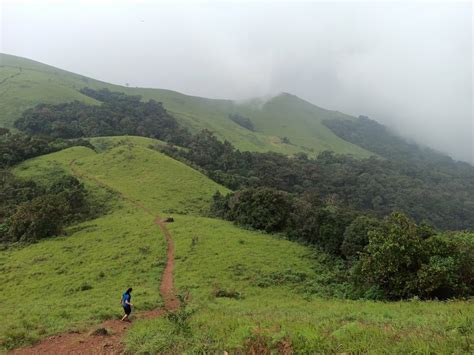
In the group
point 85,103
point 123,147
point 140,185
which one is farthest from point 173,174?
point 85,103

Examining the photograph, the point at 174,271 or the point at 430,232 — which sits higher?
the point at 430,232

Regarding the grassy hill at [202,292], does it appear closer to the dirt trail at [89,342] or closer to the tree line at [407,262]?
the dirt trail at [89,342]

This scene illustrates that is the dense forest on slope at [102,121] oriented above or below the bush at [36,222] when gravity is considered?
above

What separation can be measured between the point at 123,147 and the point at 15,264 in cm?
4598

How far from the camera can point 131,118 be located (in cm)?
13225

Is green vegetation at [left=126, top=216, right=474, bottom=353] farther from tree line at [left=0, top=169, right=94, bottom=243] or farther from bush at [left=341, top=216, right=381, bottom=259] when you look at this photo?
A: tree line at [left=0, top=169, right=94, bottom=243]

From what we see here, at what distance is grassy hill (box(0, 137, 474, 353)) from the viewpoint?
904 cm

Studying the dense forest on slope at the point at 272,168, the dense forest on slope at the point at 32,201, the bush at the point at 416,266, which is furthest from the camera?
the dense forest on slope at the point at 272,168

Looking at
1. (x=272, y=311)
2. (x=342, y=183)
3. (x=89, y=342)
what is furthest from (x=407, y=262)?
(x=342, y=183)

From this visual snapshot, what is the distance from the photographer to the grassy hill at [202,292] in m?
9.04

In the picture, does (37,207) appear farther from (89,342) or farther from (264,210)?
(89,342)

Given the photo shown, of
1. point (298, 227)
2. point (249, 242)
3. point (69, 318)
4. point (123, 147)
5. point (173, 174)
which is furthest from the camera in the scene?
point (123, 147)

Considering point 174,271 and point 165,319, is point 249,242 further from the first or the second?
point 165,319

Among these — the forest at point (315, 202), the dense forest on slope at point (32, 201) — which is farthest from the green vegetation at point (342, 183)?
the dense forest on slope at point (32, 201)
